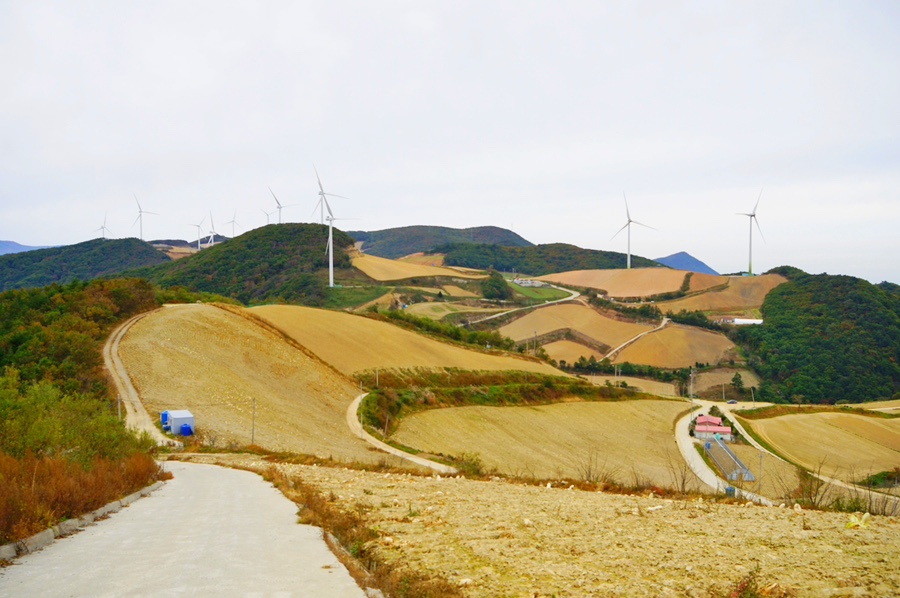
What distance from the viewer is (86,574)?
26.8ft

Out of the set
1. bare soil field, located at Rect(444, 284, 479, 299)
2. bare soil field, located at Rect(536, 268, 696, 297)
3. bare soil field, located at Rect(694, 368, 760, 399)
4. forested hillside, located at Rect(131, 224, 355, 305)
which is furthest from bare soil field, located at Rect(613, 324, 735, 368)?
forested hillside, located at Rect(131, 224, 355, 305)

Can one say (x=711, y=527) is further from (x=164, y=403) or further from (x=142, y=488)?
(x=164, y=403)

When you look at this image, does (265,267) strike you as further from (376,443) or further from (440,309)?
(376,443)

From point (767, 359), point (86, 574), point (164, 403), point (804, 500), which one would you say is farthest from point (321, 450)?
point (767, 359)

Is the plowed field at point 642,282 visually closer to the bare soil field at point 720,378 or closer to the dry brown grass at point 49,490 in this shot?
the bare soil field at point 720,378

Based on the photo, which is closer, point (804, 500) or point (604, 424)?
point (804, 500)

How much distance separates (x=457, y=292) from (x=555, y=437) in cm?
10634

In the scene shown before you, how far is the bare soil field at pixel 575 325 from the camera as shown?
128250 millimetres

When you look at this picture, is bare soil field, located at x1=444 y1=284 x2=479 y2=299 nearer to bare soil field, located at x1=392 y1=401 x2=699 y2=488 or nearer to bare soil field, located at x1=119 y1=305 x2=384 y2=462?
bare soil field, located at x1=392 y1=401 x2=699 y2=488

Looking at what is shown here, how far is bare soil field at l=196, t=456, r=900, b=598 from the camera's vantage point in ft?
26.1

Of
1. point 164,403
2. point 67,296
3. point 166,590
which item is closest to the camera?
point 166,590

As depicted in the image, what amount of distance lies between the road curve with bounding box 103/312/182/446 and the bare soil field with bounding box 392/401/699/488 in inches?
634

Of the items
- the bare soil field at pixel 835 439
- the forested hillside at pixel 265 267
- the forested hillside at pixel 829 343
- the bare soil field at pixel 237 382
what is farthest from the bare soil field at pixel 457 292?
the bare soil field at pixel 237 382

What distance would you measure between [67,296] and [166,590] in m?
61.7
